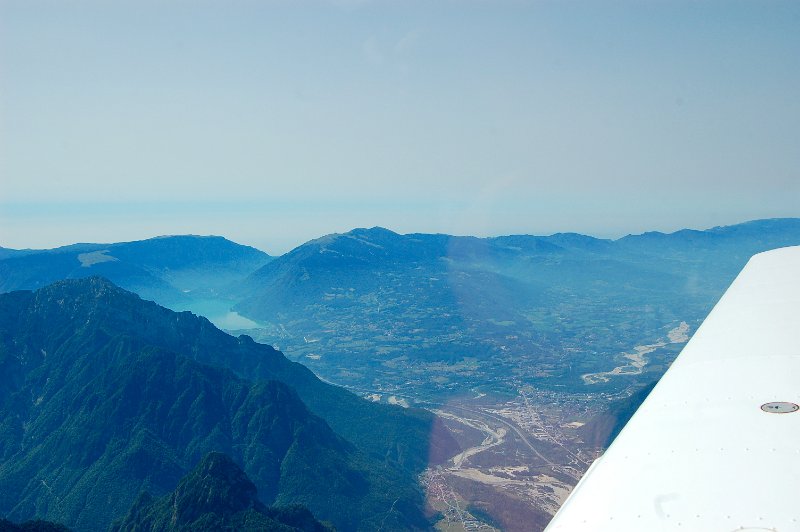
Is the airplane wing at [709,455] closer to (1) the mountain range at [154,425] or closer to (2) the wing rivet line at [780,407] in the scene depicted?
(2) the wing rivet line at [780,407]

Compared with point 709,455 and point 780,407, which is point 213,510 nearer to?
point 780,407

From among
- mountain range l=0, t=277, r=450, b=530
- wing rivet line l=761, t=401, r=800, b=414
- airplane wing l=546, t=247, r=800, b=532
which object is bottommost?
mountain range l=0, t=277, r=450, b=530

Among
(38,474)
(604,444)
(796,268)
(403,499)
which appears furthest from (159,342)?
(796,268)

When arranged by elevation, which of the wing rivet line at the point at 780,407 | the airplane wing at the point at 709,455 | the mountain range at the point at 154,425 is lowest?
the mountain range at the point at 154,425

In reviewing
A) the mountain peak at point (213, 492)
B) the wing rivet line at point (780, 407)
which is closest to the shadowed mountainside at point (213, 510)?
the mountain peak at point (213, 492)

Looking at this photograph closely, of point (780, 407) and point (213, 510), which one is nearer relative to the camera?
point (780, 407)

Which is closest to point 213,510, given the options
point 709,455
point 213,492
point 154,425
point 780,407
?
point 213,492

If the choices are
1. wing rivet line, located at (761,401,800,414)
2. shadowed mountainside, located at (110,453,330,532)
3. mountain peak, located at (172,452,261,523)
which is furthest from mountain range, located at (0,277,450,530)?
wing rivet line, located at (761,401,800,414)

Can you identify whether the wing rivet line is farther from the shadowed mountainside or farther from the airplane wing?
the shadowed mountainside
